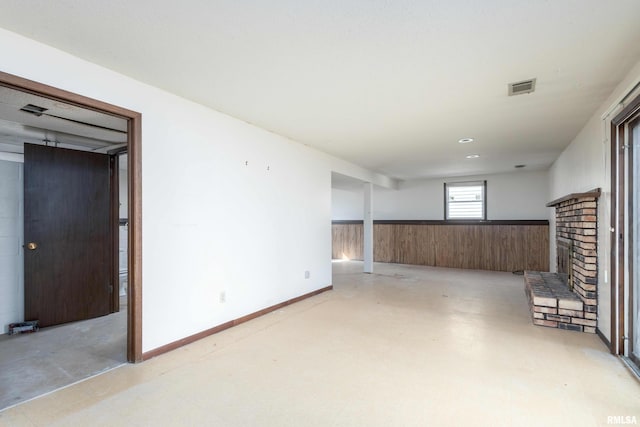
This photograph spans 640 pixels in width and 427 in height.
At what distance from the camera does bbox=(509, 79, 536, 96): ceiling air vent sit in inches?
102

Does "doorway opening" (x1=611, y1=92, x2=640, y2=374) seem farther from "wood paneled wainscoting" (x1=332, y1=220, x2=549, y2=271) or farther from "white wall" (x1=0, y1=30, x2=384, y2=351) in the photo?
"wood paneled wainscoting" (x1=332, y1=220, x2=549, y2=271)

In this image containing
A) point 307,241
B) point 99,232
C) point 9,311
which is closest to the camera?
point 9,311

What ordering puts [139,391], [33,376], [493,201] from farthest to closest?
1. [493,201]
2. [33,376]
3. [139,391]

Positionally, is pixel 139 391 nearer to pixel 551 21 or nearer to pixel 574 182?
pixel 551 21

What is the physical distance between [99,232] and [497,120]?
5.05 metres

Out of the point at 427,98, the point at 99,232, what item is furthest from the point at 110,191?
the point at 427,98

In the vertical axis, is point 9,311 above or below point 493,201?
below

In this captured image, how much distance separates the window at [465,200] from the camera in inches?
309

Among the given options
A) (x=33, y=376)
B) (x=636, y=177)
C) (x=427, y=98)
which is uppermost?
(x=427, y=98)

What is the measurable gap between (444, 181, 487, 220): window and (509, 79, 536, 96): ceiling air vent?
5560 millimetres

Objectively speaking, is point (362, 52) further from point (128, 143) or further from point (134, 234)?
point (134, 234)

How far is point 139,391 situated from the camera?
2182 mm

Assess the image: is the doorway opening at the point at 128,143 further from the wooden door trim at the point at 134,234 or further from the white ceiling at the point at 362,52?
the white ceiling at the point at 362,52

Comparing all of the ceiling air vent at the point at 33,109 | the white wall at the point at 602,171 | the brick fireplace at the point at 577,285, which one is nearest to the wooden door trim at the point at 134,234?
the ceiling air vent at the point at 33,109
